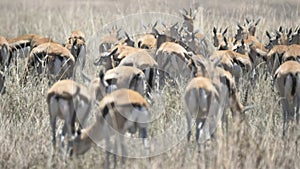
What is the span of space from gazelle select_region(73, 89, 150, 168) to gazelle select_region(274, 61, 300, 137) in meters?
2.39

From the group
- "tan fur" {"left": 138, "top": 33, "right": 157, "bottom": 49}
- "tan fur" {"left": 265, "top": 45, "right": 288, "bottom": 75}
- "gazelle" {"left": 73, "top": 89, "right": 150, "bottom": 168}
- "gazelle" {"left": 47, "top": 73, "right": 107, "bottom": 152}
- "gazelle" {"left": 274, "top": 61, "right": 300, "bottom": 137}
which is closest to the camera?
"gazelle" {"left": 73, "top": 89, "right": 150, "bottom": 168}

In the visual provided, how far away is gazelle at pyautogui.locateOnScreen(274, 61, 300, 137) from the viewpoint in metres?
7.12

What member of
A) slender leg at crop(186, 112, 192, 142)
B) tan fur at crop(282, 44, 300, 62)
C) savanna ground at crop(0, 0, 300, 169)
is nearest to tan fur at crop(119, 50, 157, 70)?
savanna ground at crop(0, 0, 300, 169)

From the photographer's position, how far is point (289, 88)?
720 cm

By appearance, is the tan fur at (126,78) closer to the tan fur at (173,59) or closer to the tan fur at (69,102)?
the tan fur at (69,102)

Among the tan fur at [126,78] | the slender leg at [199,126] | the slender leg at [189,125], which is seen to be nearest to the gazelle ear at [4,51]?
the tan fur at [126,78]

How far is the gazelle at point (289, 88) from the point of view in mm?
7121

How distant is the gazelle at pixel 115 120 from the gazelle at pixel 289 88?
7.85 ft

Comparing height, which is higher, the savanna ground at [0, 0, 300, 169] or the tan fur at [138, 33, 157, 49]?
the tan fur at [138, 33, 157, 49]

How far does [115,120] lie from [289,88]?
111 inches

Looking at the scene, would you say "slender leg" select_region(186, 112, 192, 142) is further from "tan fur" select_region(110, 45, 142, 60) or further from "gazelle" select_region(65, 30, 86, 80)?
"gazelle" select_region(65, 30, 86, 80)

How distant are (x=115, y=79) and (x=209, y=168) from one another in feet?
6.49

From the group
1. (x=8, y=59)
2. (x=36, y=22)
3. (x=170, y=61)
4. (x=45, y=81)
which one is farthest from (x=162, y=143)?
(x=36, y=22)

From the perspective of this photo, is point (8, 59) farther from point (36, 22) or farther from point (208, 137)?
point (36, 22)
